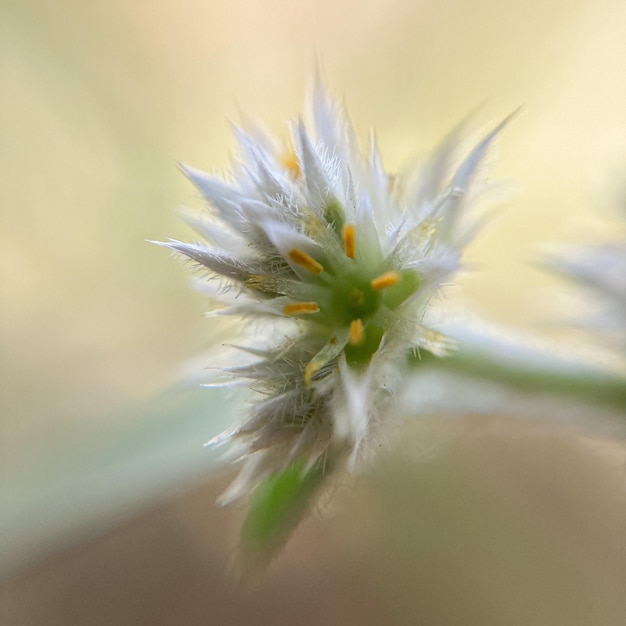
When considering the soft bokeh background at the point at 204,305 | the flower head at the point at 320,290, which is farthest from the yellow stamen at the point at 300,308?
the soft bokeh background at the point at 204,305

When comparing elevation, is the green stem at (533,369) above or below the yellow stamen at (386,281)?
below

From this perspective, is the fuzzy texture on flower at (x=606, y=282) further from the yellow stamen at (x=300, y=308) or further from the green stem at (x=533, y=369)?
the yellow stamen at (x=300, y=308)

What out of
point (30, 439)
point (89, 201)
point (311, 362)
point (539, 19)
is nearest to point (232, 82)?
point (89, 201)

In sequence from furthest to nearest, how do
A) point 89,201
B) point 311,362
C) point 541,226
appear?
point 89,201 < point 541,226 < point 311,362

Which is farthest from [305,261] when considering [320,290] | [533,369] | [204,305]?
[204,305]

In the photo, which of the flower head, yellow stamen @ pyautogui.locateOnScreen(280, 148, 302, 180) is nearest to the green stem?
the flower head

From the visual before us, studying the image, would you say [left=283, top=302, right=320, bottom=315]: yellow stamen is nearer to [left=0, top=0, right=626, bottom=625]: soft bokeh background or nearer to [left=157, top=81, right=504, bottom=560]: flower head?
[left=157, top=81, right=504, bottom=560]: flower head

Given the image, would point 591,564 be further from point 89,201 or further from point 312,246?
point 89,201
